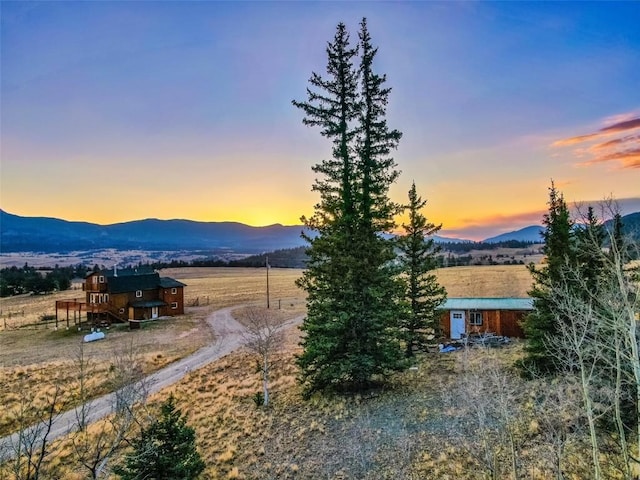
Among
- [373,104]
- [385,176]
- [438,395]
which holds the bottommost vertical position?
[438,395]

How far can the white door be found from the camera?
34.2 metres

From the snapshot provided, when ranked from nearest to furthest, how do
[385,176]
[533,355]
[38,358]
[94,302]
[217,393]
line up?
[533,355], [385,176], [217,393], [38,358], [94,302]

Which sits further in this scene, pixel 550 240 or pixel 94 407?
pixel 94 407

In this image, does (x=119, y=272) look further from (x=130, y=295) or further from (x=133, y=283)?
(x=130, y=295)

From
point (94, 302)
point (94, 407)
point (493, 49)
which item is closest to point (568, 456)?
point (493, 49)

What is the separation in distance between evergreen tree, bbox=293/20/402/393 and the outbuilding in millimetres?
12478

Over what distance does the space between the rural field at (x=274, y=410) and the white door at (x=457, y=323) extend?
504cm

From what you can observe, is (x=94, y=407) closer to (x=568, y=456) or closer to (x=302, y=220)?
(x=302, y=220)

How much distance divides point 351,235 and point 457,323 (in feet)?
58.7

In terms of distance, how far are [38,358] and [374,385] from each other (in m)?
29.5

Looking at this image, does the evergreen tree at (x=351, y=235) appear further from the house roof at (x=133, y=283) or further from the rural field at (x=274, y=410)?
the house roof at (x=133, y=283)

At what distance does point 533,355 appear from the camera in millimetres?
20500

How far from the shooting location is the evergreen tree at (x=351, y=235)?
68.5ft

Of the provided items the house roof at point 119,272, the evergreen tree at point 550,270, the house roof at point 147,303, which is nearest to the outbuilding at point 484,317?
the evergreen tree at point 550,270
